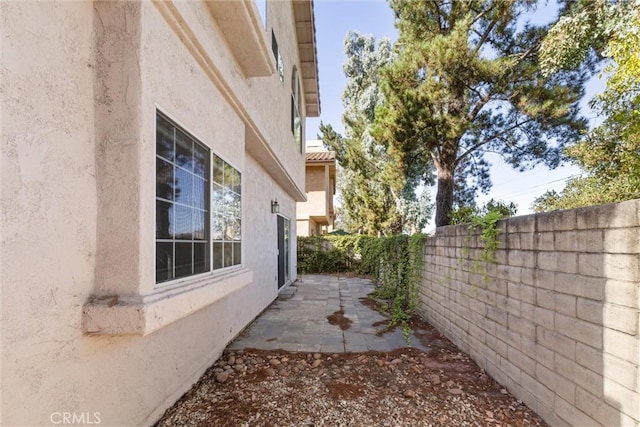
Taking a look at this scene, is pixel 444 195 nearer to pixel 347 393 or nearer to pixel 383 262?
pixel 383 262

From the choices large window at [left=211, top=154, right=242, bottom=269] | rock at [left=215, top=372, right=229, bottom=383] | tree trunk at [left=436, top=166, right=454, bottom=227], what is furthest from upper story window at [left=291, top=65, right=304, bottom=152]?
rock at [left=215, top=372, right=229, bottom=383]

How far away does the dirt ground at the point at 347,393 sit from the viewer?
3123 mm

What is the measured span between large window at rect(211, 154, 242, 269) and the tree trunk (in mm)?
7903

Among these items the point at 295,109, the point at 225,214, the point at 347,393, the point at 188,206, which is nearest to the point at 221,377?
the point at 347,393

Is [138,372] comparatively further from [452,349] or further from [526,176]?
[526,176]

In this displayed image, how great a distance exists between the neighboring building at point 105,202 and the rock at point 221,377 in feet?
1.00

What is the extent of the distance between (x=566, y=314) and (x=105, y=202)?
13.1 ft

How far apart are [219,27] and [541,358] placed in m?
5.17

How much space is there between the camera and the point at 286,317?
23.4ft

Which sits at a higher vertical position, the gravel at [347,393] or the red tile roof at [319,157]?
the red tile roof at [319,157]

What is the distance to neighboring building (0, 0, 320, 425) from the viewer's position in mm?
1813

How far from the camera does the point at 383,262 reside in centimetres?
1069

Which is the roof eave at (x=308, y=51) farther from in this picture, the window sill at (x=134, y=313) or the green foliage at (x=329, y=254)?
the window sill at (x=134, y=313)

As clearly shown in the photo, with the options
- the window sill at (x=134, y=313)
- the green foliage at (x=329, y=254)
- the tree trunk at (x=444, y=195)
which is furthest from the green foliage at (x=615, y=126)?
the green foliage at (x=329, y=254)
